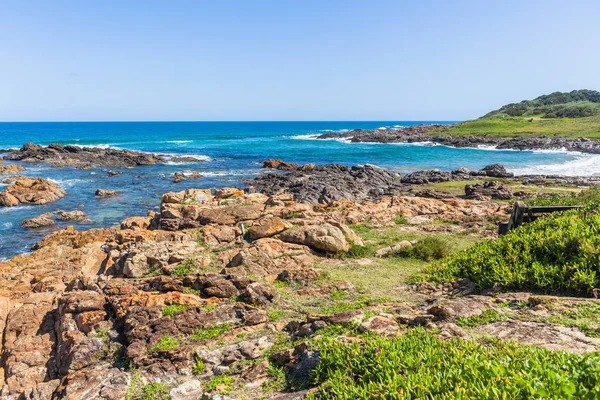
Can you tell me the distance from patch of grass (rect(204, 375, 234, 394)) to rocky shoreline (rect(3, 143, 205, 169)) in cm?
5981

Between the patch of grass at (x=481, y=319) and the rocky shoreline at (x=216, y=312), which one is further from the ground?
the patch of grass at (x=481, y=319)

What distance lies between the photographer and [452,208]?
2189 cm

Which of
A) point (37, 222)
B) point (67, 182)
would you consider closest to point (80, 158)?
point (67, 182)

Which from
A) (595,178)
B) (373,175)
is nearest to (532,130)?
(595,178)

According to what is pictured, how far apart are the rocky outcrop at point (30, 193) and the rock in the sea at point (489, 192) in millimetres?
35499

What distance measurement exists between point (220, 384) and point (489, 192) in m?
27.8

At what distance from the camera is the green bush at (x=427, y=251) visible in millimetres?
13922

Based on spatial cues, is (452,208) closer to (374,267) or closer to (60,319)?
(374,267)

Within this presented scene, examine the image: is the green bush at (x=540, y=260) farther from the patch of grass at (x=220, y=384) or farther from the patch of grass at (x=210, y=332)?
the patch of grass at (x=220, y=384)

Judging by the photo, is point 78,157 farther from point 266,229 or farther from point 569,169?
point 569,169

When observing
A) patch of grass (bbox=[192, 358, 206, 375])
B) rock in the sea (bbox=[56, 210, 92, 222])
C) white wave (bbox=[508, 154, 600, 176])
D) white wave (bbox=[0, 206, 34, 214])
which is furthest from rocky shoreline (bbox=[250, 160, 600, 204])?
patch of grass (bbox=[192, 358, 206, 375])

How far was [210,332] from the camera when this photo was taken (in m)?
8.74

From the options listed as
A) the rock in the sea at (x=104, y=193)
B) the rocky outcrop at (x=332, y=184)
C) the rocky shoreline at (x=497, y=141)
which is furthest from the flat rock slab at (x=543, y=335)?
the rocky shoreline at (x=497, y=141)

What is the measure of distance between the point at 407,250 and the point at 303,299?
5414 millimetres
